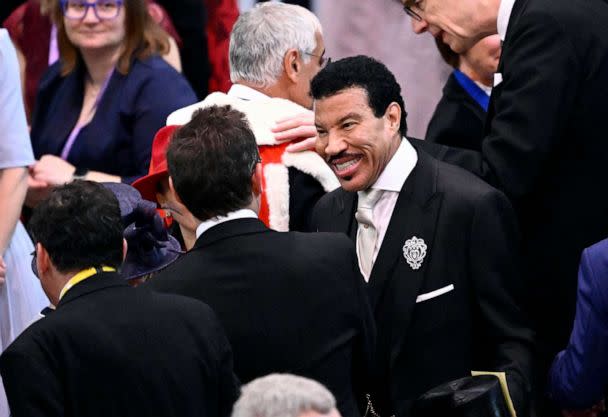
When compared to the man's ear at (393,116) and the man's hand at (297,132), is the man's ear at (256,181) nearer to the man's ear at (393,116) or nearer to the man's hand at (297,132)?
the man's ear at (393,116)

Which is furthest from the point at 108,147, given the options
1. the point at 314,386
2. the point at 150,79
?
the point at 314,386

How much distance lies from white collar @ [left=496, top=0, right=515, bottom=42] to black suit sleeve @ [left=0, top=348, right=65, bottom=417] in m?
2.07

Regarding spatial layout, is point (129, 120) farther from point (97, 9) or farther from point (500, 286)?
point (500, 286)

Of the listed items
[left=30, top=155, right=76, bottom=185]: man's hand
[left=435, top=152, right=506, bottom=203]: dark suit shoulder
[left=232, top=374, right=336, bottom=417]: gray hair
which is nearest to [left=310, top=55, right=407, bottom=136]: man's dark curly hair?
[left=435, top=152, right=506, bottom=203]: dark suit shoulder

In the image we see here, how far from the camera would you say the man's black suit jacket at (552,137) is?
4742mm

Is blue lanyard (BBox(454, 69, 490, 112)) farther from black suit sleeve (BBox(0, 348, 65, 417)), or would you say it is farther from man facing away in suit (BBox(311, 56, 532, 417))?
black suit sleeve (BBox(0, 348, 65, 417))

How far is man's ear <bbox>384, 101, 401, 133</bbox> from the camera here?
15.0 ft

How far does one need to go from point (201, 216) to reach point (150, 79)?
2.30 m

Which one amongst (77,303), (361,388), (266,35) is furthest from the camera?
(266,35)

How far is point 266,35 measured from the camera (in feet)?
17.5

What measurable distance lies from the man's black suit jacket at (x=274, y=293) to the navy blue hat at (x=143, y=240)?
1.71 feet

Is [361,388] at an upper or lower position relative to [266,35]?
lower

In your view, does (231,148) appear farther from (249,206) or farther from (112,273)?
(112,273)

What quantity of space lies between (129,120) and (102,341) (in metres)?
2.73
